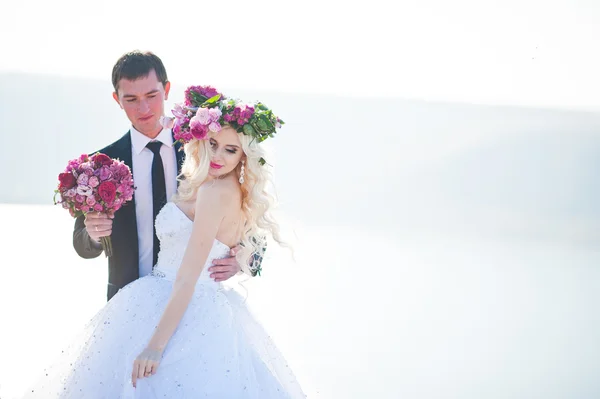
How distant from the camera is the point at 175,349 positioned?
2.56 metres

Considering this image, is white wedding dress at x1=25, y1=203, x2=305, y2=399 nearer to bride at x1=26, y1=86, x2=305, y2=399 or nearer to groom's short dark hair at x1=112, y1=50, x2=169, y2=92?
bride at x1=26, y1=86, x2=305, y2=399

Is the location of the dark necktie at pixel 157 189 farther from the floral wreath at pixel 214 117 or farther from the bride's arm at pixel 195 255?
the bride's arm at pixel 195 255

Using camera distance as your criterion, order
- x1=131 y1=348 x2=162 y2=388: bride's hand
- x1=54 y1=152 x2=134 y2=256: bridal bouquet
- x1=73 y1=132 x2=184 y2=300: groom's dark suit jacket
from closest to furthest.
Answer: x1=131 y1=348 x2=162 y2=388: bride's hand → x1=54 y1=152 x2=134 y2=256: bridal bouquet → x1=73 y1=132 x2=184 y2=300: groom's dark suit jacket

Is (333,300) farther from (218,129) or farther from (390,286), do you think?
(218,129)

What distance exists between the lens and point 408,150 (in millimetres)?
18703

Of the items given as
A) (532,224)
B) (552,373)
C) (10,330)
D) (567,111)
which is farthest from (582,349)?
(567,111)

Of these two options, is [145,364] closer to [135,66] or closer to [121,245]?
[121,245]

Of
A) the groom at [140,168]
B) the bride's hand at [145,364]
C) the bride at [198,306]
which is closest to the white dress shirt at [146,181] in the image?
the groom at [140,168]

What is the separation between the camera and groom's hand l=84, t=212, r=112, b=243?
2762 mm

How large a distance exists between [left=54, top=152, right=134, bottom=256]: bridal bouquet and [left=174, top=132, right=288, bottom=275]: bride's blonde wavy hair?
26 cm

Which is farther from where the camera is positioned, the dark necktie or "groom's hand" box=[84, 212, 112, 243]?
the dark necktie

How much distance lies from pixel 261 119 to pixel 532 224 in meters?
12.1

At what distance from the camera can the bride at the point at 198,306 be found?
2.52 m

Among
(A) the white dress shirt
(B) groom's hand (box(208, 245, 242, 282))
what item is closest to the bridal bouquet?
(A) the white dress shirt
